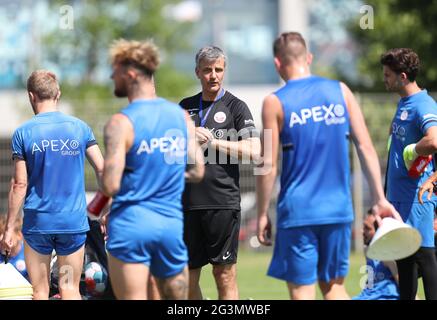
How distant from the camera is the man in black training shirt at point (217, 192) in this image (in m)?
8.82

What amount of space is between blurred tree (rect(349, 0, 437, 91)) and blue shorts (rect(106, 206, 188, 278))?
50.7ft

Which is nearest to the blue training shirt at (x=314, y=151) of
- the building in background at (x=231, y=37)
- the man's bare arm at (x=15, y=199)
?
the man's bare arm at (x=15, y=199)

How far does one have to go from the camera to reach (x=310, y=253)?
23.6 feet

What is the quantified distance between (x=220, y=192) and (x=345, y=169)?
6.05 feet

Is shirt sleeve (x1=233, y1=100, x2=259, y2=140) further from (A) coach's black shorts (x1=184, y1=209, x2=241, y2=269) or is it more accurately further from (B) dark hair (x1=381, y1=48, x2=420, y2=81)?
(B) dark hair (x1=381, y1=48, x2=420, y2=81)

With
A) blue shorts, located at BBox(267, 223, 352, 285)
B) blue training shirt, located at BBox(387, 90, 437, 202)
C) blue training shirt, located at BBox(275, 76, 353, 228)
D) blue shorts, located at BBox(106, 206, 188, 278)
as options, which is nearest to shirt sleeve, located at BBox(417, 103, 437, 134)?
blue training shirt, located at BBox(387, 90, 437, 202)

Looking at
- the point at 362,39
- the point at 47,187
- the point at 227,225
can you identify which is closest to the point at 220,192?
the point at 227,225

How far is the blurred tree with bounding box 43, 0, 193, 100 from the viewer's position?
30828mm

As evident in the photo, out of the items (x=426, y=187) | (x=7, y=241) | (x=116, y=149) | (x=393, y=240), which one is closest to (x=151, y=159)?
(x=116, y=149)

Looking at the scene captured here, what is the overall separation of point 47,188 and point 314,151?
2.71 m

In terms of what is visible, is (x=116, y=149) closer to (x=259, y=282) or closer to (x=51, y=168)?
(x=51, y=168)

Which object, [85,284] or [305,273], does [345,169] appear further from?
[85,284]

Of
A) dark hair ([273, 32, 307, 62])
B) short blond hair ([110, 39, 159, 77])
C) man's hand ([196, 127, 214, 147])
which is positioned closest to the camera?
short blond hair ([110, 39, 159, 77])

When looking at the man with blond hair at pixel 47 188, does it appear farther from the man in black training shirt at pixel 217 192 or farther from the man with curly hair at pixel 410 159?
the man with curly hair at pixel 410 159
